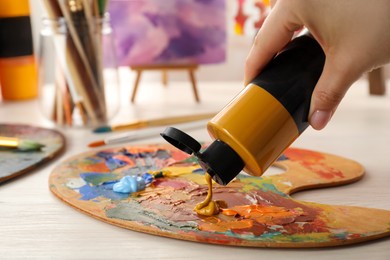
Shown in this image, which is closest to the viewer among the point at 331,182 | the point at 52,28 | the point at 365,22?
the point at 365,22

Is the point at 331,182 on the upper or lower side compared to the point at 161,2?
lower

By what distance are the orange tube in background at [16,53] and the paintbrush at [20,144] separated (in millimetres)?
A: 317

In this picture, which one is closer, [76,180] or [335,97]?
[335,97]

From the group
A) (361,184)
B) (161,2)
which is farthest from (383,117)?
(161,2)

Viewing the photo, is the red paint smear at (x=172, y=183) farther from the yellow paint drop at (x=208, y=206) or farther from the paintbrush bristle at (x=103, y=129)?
the paintbrush bristle at (x=103, y=129)

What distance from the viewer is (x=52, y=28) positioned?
86 centimetres

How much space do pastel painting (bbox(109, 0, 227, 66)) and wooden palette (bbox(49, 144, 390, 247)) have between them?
32cm

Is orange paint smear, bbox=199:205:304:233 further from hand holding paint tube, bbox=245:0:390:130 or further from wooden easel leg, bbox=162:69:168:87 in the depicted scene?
wooden easel leg, bbox=162:69:168:87

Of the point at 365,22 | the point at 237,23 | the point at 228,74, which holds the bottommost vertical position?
the point at 228,74

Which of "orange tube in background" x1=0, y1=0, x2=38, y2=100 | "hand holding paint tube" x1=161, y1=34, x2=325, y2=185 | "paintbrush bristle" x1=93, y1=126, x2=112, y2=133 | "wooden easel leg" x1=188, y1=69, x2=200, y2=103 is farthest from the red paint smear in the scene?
"orange tube in background" x1=0, y1=0, x2=38, y2=100

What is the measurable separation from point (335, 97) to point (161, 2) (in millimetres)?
569

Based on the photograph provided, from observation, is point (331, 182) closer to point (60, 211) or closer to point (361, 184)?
point (361, 184)

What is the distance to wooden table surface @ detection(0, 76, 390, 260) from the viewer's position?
50 centimetres

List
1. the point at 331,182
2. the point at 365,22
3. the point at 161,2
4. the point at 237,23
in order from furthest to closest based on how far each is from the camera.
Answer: the point at 237,23, the point at 161,2, the point at 331,182, the point at 365,22
